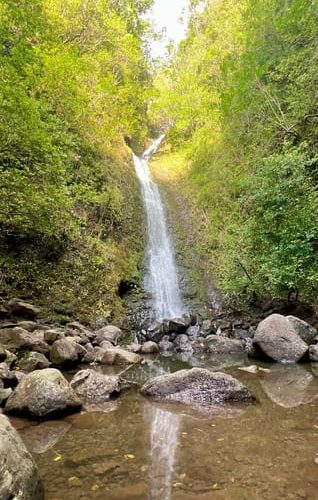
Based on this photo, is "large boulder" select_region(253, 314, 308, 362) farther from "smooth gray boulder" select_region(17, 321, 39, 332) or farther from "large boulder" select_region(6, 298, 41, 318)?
"large boulder" select_region(6, 298, 41, 318)

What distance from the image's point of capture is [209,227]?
17.0m

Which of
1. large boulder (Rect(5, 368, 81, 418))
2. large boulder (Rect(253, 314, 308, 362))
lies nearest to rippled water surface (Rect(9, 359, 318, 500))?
large boulder (Rect(5, 368, 81, 418))

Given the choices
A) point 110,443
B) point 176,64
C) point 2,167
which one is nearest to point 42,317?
point 2,167

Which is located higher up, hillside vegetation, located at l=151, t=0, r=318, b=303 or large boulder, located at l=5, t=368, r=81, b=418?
hillside vegetation, located at l=151, t=0, r=318, b=303

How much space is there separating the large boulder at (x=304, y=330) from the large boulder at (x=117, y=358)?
155 inches

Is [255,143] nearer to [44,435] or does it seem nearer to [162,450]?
[162,450]

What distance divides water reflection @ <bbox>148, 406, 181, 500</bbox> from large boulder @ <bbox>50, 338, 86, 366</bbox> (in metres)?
2.70

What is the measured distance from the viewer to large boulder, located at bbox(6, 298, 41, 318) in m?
8.80

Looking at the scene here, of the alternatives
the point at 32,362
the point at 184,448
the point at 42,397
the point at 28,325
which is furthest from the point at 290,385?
the point at 28,325

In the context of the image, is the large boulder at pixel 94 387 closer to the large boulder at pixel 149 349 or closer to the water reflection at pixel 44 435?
the water reflection at pixel 44 435

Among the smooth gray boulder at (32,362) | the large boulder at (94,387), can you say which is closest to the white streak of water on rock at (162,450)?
the large boulder at (94,387)

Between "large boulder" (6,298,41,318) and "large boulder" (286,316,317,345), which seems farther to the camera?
"large boulder" (6,298,41,318)

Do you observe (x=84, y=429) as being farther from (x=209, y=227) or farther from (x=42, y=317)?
(x=209, y=227)

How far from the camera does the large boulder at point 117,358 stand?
745cm
